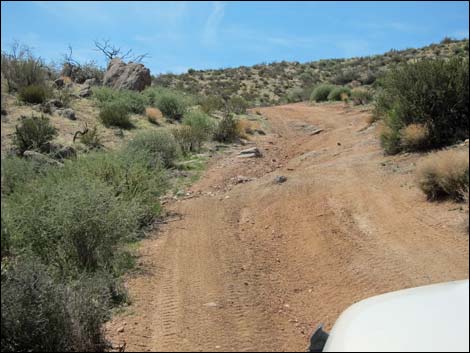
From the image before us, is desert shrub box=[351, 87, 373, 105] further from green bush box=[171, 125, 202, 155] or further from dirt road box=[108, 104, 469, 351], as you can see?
dirt road box=[108, 104, 469, 351]

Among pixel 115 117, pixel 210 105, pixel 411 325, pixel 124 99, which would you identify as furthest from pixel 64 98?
pixel 411 325

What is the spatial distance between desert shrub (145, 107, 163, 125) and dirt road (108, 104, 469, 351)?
32.0 feet

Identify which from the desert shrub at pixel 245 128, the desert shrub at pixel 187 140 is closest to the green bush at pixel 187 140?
the desert shrub at pixel 187 140

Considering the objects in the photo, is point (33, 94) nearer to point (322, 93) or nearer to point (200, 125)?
point (200, 125)

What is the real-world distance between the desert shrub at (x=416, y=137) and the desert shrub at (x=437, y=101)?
0.14m

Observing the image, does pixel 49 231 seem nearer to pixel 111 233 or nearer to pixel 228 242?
pixel 111 233

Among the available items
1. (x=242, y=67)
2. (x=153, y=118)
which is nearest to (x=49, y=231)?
(x=153, y=118)

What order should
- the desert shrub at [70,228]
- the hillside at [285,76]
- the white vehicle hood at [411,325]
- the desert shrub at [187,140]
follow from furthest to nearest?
1. the hillside at [285,76]
2. the desert shrub at [187,140]
3. the desert shrub at [70,228]
4. the white vehicle hood at [411,325]

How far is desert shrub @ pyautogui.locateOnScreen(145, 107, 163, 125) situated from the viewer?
23.5 meters

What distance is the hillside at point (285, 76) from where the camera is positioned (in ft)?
155

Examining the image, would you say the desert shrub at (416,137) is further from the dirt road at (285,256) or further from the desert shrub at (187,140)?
the desert shrub at (187,140)

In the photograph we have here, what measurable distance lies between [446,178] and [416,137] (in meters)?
6.34

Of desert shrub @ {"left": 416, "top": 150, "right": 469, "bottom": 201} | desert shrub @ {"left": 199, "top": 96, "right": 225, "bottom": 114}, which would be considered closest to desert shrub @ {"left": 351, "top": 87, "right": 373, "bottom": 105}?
desert shrub @ {"left": 199, "top": 96, "right": 225, "bottom": 114}

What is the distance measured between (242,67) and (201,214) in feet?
183
